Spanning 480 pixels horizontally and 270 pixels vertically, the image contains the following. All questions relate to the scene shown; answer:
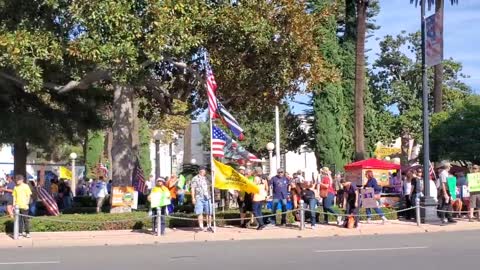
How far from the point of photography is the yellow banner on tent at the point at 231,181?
18.5 m

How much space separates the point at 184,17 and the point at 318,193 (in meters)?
7.04

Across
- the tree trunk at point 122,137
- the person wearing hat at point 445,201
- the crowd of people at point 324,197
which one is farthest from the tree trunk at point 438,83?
the tree trunk at point 122,137

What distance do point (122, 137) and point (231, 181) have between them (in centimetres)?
458

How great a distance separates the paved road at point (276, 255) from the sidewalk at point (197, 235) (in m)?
1.00

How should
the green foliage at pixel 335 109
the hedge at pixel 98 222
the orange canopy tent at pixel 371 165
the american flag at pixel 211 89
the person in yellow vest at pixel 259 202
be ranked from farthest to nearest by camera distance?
the green foliage at pixel 335 109, the orange canopy tent at pixel 371 165, the hedge at pixel 98 222, the person in yellow vest at pixel 259 202, the american flag at pixel 211 89

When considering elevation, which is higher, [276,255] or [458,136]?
[458,136]

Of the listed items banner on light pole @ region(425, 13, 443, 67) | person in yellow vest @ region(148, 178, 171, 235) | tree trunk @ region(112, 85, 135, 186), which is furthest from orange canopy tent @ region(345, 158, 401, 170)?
person in yellow vest @ region(148, 178, 171, 235)

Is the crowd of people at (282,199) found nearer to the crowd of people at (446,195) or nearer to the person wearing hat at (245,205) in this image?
the person wearing hat at (245,205)

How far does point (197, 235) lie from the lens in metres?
17.7

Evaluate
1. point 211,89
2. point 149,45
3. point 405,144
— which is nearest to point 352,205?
point 211,89

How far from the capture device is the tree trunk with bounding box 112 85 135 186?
2138cm

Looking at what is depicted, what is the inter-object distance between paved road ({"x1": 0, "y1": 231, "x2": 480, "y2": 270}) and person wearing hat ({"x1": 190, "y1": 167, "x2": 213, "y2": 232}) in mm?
2190

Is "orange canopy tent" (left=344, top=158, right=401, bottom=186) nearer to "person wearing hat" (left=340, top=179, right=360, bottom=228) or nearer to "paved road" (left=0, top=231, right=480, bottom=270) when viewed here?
"person wearing hat" (left=340, top=179, right=360, bottom=228)

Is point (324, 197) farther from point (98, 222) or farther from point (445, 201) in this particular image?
point (98, 222)
